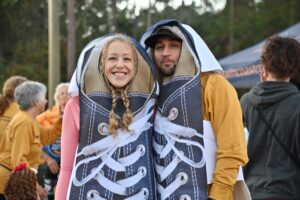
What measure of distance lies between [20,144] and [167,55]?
109 inches

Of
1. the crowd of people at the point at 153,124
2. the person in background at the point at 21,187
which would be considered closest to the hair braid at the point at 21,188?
the person in background at the point at 21,187

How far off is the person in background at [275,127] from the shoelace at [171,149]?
72 cm

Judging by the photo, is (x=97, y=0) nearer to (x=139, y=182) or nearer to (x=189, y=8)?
(x=189, y=8)

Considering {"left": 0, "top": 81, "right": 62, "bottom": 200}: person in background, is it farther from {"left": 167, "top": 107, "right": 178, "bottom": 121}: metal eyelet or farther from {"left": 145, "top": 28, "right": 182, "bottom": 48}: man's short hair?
{"left": 167, "top": 107, "right": 178, "bottom": 121}: metal eyelet

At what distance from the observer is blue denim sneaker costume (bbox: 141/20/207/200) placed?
117 inches

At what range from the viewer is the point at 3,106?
251 inches

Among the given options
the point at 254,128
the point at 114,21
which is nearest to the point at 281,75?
the point at 254,128

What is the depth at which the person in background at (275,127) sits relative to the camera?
3.54 metres

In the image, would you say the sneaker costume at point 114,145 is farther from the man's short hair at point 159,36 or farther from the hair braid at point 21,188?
the hair braid at point 21,188

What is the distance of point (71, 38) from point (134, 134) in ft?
85.9

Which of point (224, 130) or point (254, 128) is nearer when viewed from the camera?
point (224, 130)

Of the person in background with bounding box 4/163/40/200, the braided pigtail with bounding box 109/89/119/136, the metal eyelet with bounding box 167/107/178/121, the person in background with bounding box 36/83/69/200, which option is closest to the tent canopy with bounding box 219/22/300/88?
the person in background with bounding box 36/83/69/200

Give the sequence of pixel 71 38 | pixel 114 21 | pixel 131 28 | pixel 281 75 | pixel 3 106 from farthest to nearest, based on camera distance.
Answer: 1. pixel 131 28
2. pixel 114 21
3. pixel 71 38
4. pixel 3 106
5. pixel 281 75

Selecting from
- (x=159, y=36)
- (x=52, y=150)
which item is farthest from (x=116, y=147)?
(x=52, y=150)
